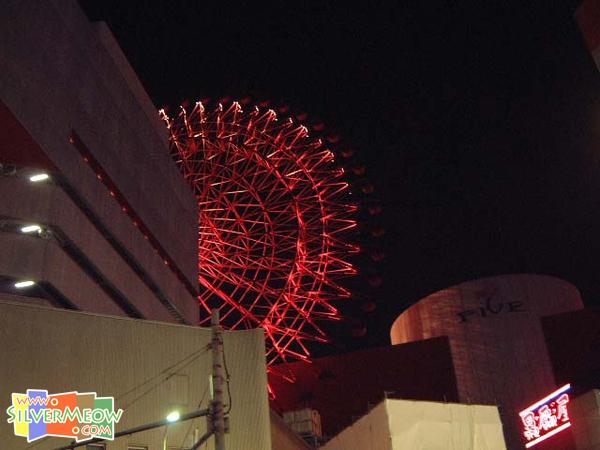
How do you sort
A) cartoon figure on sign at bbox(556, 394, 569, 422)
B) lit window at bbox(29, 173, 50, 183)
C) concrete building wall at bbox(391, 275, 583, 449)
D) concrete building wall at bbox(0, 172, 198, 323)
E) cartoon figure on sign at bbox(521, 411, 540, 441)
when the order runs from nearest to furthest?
concrete building wall at bbox(0, 172, 198, 323) → cartoon figure on sign at bbox(556, 394, 569, 422) → lit window at bbox(29, 173, 50, 183) → cartoon figure on sign at bbox(521, 411, 540, 441) → concrete building wall at bbox(391, 275, 583, 449)

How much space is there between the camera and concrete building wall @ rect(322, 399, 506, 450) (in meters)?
22.9

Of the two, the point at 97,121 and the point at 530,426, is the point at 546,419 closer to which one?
the point at 530,426

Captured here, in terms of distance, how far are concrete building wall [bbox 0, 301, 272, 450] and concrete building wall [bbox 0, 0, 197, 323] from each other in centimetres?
1115

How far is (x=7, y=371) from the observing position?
70.3ft

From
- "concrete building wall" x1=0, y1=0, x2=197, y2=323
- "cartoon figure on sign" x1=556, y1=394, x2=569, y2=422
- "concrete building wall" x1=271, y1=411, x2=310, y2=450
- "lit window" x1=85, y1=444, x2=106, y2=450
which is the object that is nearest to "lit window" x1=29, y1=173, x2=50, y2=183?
"concrete building wall" x1=0, y1=0, x2=197, y2=323

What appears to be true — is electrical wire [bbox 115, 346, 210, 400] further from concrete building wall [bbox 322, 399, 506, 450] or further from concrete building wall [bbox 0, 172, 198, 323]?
concrete building wall [bbox 0, 172, 198, 323]

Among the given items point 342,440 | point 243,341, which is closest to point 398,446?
point 342,440

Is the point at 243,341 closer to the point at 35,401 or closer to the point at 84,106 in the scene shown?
the point at 35,401

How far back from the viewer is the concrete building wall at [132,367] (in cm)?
2202

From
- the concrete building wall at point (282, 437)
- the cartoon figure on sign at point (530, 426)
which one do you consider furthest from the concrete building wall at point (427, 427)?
the cartoon figure on sign at point (530, 426)

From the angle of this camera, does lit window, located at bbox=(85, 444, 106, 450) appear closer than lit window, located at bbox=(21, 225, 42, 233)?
Yes

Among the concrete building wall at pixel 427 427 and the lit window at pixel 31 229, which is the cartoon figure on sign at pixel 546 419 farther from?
the lit window at pixel 31 229

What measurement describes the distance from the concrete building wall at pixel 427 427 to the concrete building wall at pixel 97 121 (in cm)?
Answer: 1875

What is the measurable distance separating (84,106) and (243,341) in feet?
58.9
